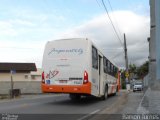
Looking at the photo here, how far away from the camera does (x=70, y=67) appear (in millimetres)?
19359

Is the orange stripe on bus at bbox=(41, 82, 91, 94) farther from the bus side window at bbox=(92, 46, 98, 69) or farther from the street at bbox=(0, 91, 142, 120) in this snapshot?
the bus side window at bbox=(92, 46, 98, 69)

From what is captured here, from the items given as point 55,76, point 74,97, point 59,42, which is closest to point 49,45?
point 59,42

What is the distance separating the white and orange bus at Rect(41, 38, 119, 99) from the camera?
18998mm

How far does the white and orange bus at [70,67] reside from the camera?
1900 cm

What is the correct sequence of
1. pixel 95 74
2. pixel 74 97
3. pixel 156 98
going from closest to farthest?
pixel 156 98 → pixel 95 74 → pixel 74 97

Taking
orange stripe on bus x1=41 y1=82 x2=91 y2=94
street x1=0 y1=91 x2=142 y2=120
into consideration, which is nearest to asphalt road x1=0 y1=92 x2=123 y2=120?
street x1=0 y1=91 x2=142 y2=120

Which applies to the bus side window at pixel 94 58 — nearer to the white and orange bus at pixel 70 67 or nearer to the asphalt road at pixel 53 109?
the white and orange bus at pixel 70 67

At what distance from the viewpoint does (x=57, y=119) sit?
13.1m

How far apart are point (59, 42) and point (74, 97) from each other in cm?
534

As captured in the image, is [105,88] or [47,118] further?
[105,88]

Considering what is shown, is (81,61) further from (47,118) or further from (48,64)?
(47,118)

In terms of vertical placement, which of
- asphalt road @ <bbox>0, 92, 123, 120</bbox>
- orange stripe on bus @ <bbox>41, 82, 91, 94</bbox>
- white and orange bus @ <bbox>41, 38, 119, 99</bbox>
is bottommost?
asphalt road @ <bbox>0, 92, 123, 120</bbox>

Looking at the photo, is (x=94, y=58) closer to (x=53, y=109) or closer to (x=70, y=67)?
(x=70, y=67)

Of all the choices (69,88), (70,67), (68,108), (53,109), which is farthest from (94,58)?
(53,109)
